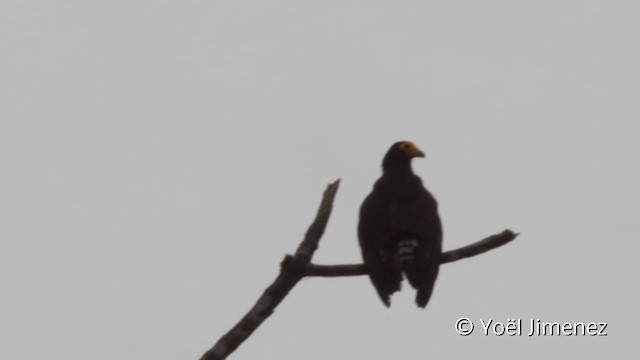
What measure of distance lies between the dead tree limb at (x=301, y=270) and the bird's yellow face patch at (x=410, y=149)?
6.62 ft

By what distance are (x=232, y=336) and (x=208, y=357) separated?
22cm

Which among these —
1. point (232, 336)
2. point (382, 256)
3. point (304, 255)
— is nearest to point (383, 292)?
point (382, 256)

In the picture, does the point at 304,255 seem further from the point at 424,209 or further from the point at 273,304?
the point at 424,209

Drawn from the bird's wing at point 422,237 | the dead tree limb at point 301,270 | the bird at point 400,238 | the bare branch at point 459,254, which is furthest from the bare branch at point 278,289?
the bird's wing at point 422,237

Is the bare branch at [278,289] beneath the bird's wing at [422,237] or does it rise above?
beneath

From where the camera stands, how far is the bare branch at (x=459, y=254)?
6.39 meters

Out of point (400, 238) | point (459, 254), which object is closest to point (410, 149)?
point (400, 238)

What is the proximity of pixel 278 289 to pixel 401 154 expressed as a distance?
3.20 m

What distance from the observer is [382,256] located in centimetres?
771

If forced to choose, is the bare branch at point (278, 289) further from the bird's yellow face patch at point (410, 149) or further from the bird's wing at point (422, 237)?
the bird's yellow face patch at point (410, 149)

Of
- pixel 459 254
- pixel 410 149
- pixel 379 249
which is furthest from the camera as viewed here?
pixel 410 149

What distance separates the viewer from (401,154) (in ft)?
29.8

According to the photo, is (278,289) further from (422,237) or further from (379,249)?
(422,237)

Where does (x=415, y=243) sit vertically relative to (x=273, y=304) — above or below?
above
